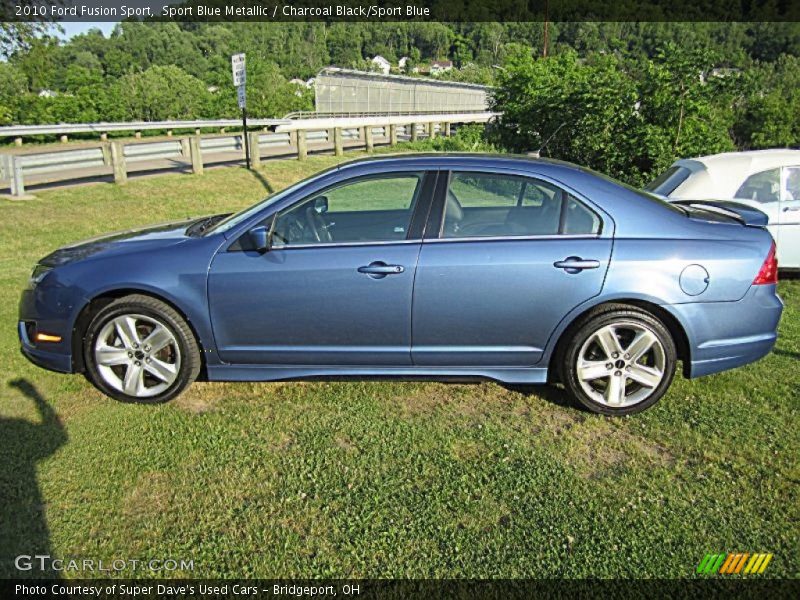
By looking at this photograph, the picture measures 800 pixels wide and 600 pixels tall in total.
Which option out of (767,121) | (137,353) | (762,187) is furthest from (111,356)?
(767,121)

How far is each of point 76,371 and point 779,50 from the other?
271 feet

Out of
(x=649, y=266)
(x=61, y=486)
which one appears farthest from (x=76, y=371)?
(x=649, y=266)

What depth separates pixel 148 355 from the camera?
13.2 ft

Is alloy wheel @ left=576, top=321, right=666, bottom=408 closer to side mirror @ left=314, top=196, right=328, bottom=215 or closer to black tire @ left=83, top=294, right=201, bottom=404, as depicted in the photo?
side mirror @ left=314, top=196, right=328, bottom=215

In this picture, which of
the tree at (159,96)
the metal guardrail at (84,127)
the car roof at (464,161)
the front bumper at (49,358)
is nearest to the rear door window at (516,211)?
the car roof at (464,161)

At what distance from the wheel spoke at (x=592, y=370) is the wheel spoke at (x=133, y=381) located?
2.76 meters

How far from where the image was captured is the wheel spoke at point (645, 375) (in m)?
3.89

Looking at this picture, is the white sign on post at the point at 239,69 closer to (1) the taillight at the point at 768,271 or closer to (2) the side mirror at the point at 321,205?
(2) the side mirror at the point at 321,205

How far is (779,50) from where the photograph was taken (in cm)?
6888

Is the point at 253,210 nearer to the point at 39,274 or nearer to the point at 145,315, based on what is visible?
the point at 145,315

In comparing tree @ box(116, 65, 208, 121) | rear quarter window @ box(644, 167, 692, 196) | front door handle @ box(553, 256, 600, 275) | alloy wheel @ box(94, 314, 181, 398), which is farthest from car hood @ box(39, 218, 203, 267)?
tree @ box(116, 65, 208, 121)

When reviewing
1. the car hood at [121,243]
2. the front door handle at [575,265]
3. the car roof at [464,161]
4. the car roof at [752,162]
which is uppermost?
the car roof at [464,161]

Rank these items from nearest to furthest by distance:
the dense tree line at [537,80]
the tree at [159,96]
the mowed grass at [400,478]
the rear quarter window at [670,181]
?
the mowed grass at [400,478] < the rear quarter window at [670,181] < the dense tree line at [537,80] < the tree at [159,96]

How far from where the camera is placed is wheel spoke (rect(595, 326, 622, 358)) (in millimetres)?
3863
